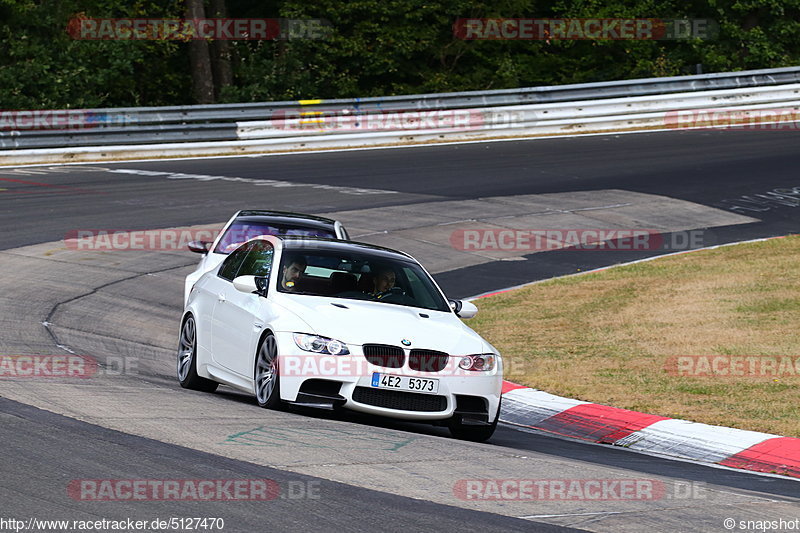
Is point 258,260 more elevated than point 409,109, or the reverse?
point 409,109

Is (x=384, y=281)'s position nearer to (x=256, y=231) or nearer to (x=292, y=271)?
(x=292, y=271)

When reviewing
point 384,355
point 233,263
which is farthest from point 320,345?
point 233,263

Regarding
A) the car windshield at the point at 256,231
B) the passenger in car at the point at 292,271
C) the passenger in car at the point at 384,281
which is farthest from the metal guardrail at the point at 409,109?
the passenger in car at the point at 384,281

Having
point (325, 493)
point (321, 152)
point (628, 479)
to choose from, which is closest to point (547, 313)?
point (628, 479)

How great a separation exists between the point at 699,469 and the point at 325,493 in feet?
11.3

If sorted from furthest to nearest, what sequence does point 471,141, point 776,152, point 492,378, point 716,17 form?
point 716,17
point 471,141
point 776,152
point 492,378

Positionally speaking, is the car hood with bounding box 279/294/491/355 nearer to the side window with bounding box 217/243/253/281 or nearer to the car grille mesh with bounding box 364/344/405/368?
the car grille mesh with bounding box 364/344/405/368

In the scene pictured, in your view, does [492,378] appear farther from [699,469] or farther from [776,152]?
[776,152]

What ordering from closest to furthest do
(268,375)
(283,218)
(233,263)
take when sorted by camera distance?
1. (268,375)
2. (233,263)
3. (283,218)

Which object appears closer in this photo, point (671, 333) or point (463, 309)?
point (463, 309)

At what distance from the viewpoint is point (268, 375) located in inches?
372

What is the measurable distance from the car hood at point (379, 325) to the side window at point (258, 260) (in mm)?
816

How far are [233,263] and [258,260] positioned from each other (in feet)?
2.07

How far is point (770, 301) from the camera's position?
50.2 ft
